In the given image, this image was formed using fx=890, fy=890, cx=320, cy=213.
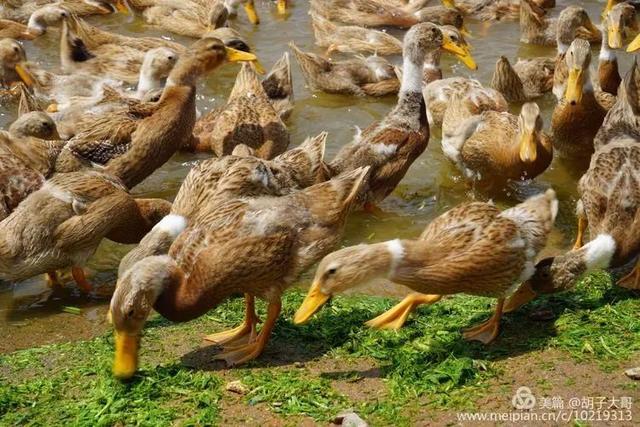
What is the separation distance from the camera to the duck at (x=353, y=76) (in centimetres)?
1071

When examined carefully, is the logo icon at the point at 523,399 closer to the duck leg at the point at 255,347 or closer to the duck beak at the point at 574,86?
the duck leg at the point at 255,347

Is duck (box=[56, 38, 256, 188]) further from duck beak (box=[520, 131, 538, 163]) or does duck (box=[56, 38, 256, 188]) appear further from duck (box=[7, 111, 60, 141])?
duck beak (box=[520, 131, 538, 163])

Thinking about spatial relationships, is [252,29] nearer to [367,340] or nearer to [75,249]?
[75,249]

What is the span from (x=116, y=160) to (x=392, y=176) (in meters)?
2.51

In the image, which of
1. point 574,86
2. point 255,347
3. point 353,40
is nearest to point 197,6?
point 353,40

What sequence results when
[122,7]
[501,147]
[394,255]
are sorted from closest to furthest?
[394,255], [501,147], [122,7]

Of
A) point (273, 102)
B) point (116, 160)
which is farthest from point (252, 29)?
point (116, 160)

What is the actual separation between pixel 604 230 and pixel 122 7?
31.4ft

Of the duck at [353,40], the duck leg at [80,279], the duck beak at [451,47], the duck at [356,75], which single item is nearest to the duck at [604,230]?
the duck beak at [451,47]

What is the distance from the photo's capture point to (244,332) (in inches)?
229

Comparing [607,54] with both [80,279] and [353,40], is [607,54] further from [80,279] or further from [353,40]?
[80,279]

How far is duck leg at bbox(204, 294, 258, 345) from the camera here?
5762 mm

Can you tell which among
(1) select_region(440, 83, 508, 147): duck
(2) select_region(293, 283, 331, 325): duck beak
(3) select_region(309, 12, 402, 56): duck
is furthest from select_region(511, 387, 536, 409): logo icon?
(3) select_region(309, 12, 402, 56): duck

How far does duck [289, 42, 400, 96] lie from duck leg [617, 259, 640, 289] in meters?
5.06
